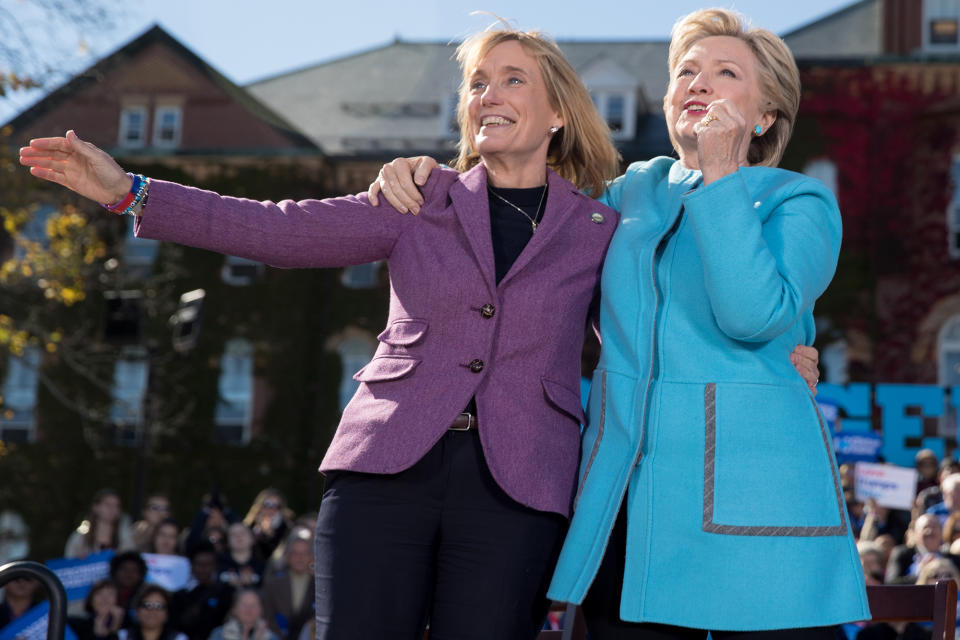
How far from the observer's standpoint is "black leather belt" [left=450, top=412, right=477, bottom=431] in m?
3.17

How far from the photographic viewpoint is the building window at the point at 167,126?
91.9ft

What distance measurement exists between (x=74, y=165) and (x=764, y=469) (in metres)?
1.95

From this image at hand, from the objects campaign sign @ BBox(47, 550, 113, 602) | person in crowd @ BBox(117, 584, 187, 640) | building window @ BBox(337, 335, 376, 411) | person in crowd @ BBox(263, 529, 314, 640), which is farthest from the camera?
building window @ BBox(337, 335, 376, 411)

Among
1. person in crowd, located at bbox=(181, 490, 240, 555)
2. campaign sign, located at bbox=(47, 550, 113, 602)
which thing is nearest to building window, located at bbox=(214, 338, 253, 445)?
person in crowd, located at bbox=(181, 490, 240, 555)

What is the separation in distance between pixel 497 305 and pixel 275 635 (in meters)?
7.08

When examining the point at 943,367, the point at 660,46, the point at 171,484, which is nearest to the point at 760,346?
the point at 943,367

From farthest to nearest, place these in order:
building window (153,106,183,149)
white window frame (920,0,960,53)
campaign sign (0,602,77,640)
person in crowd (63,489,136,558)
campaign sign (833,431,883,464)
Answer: building window (153,106,183,149), white window frame (920,0,960,53), campaign sign (833,431,883,464), person in crowd (63,489,136,558), campaign sign (0,602,77,640)

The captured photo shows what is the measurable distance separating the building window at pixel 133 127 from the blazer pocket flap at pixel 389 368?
26.3m

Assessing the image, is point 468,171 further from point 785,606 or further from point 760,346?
point 785,606

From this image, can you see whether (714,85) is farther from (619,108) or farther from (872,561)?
(619,108)

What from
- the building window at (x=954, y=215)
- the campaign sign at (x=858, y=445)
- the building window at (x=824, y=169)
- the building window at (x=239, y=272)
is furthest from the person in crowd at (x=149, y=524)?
the building window at (x=954, y=215)

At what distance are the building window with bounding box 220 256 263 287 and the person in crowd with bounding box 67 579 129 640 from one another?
16.7 m

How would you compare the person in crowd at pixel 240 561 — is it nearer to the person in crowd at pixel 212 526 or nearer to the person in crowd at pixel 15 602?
the person in crowd at pixel 212 526

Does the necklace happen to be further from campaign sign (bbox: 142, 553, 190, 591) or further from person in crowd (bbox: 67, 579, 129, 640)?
campaign sign (bbox: 142, 553, 190, 591)
